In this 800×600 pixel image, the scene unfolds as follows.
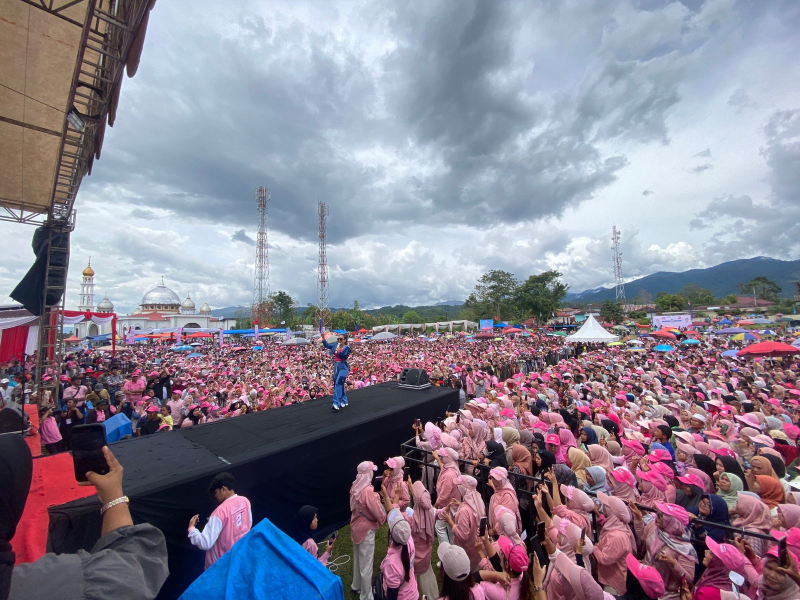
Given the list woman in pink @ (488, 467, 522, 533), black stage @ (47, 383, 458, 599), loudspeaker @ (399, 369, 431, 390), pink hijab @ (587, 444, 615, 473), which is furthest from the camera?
loudspeaker @ (399, 369, 431, 390)

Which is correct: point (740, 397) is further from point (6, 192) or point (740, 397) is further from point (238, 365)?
point (238, 365)

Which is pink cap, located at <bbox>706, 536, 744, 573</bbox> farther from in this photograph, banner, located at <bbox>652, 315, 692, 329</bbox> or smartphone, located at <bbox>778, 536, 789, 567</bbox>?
banner, located at <bbox>652, 315, 692, 329</bbox>

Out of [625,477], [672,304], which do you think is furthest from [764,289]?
[625,477]

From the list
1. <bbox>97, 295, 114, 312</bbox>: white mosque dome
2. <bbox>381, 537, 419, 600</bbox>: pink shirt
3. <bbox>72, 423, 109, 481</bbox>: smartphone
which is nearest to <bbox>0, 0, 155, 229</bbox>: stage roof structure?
<bbox>72, 423, 109, 481</bbox>: smartphone

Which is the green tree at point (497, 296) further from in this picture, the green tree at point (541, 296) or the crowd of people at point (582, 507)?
the crowd of people at point (582, 507)

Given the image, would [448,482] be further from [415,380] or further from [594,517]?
[415,380]

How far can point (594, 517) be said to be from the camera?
4.25m

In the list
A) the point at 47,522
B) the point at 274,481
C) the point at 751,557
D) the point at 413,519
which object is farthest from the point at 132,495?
the point at 751,557

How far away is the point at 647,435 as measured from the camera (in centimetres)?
621

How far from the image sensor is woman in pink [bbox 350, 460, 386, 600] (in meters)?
3.85

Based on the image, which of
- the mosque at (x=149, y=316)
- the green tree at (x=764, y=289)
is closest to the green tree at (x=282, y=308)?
the mosque at (x=149, y=316)

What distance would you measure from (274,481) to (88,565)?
3.68 metres

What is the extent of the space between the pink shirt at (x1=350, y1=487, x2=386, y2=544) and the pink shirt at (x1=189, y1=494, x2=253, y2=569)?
1.26 metres

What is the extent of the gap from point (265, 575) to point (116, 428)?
22.5 feet
